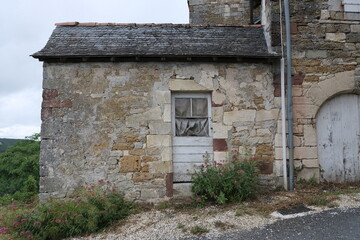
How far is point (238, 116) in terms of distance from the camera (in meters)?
5.52

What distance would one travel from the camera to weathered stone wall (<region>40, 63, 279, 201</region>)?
5293 mm

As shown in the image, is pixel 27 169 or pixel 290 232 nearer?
pixel 290 232

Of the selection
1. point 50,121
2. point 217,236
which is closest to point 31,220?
point 50,121

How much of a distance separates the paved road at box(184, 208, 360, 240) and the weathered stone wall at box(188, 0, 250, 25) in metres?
7.23

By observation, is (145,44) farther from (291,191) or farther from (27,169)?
(27,169)

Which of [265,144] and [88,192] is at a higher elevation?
[265,144]

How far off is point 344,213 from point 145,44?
181 inches

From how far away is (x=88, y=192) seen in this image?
5027 millimetres

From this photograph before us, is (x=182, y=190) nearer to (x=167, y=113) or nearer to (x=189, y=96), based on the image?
(x=167, y=113)

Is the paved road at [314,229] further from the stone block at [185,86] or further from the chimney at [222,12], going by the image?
the chimney at [222,12]

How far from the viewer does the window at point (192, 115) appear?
5629mm

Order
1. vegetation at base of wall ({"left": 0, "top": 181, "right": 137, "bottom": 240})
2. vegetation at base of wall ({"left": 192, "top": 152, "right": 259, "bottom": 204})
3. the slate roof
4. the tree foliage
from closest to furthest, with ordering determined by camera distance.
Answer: vegetation at base of wall ({"left": 0, "top": 181, "right": 137, "bottom": 240})
vegetation at base of wall ({"left": 192, "top": 152, "right": 259, "bottom": 204})
the slate roof
the tree foliage

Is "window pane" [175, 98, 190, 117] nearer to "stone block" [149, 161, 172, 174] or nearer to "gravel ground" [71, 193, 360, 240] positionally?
"stone block" [149, 161, 172, 174]

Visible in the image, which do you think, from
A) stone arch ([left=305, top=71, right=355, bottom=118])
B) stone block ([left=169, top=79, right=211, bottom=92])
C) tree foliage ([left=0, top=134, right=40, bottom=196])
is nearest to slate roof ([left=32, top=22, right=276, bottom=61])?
stone block ([left=169, top=79, right=211, bottom=92])
